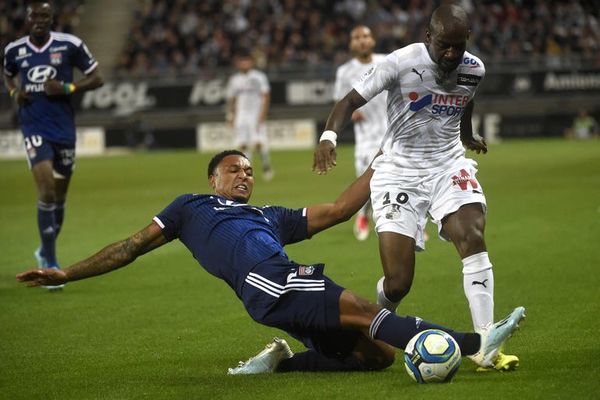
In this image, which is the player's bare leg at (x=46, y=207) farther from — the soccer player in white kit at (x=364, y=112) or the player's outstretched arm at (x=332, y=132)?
the player's outstretched arm at (x=332, y=132)

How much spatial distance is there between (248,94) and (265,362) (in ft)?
62.6

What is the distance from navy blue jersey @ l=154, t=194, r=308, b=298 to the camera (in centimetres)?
700

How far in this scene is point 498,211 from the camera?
17125 mm

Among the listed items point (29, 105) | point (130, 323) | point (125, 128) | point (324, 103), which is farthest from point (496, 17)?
point (130, 323)

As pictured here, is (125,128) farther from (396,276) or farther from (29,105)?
(396,276)

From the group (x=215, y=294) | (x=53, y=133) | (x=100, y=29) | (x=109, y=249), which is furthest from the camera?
(x=100, y=29)

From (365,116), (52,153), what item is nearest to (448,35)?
(52,153)

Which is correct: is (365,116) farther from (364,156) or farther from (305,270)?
(305,270)

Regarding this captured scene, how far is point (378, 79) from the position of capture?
→ 7523 millimetres

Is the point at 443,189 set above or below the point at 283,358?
above

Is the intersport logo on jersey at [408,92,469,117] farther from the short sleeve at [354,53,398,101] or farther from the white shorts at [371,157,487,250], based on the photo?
the white shorts at [371,157,487,250]

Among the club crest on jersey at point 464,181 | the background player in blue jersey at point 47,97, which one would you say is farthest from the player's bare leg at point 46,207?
the club crest on jersey at point 464,181

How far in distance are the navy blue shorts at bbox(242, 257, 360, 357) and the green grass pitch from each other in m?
0.37

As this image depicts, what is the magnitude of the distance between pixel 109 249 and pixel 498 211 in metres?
10.9
